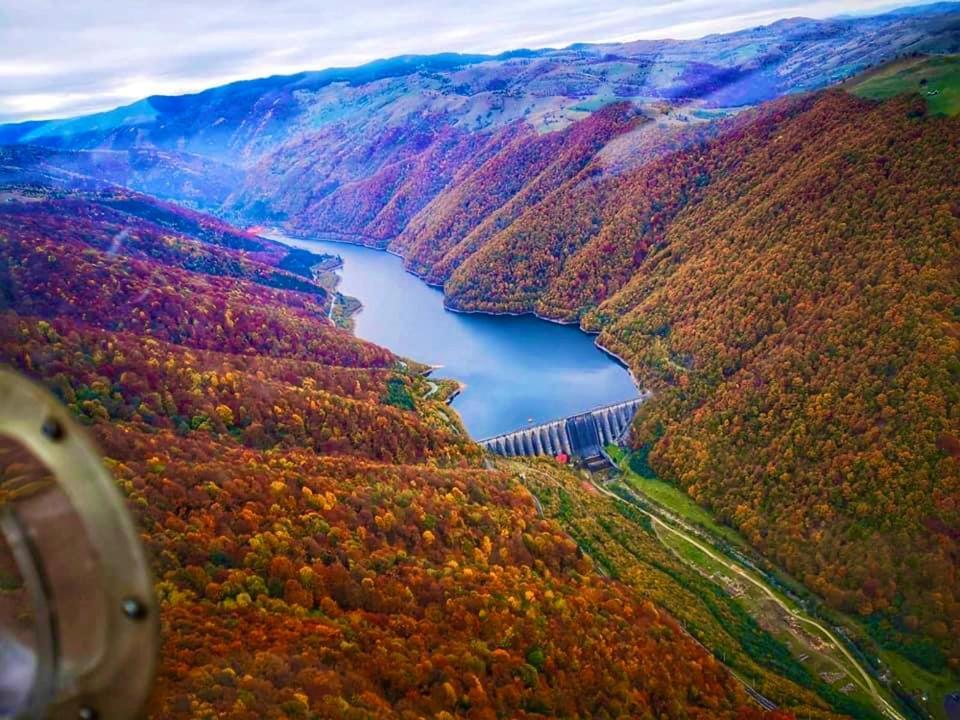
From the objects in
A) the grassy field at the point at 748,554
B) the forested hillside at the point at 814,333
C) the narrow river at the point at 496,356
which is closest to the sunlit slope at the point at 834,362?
the forested hillside at the point at 814,333

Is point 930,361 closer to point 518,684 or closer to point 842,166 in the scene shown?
point 842,166

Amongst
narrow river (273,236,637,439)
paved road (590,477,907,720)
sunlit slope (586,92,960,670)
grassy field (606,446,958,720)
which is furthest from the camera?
narrow river (273,236,637,439)

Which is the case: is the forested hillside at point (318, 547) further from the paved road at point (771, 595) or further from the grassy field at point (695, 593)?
the paved road at point (771, 595)

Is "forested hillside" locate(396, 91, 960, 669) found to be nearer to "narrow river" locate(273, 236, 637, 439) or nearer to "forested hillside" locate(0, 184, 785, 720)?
"narrow river" locate(273, 236, 637, 439)

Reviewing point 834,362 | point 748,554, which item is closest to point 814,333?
point 834,362

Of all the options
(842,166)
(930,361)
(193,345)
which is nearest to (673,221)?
(842,166)

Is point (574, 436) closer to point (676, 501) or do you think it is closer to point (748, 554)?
point (676, 501)

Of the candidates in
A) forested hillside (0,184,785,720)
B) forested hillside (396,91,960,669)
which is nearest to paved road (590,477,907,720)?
forested hillside (396,91,960,669)
